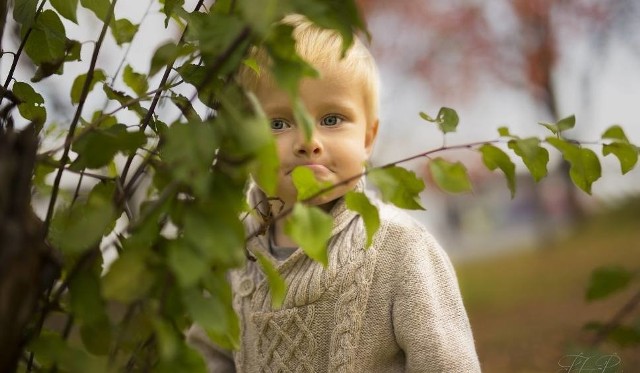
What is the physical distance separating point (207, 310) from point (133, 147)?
6.1 inches

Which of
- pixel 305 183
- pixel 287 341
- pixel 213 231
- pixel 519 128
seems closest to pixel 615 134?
pixel 305 183

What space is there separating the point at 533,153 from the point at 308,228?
0.20m

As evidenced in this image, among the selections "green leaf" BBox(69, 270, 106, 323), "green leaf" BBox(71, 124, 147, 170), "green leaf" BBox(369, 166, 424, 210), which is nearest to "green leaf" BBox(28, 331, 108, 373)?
"green leaf" BBox(69, 270, 106, 323)

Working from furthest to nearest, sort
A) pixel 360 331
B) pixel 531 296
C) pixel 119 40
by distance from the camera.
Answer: pixel 531 296, pixel 360 331, pixel 119 40

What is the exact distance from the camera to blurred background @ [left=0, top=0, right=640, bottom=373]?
105 inches

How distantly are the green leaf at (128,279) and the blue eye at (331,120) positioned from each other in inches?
23.3

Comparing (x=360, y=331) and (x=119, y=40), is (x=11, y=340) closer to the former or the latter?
(x=119, y=40)

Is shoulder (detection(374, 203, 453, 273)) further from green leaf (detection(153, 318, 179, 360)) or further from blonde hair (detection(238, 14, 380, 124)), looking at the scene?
green leaf (detection(153, 318, 179, 360))

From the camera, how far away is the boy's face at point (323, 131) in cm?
106

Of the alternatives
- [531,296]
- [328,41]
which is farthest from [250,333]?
[531,296]

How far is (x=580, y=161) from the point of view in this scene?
630 millimetres

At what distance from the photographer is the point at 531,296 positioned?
280 centimetres

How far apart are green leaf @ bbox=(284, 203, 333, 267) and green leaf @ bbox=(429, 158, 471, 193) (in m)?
0.10

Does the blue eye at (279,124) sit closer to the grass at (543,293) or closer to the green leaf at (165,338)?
the green leaf at (165,338)
